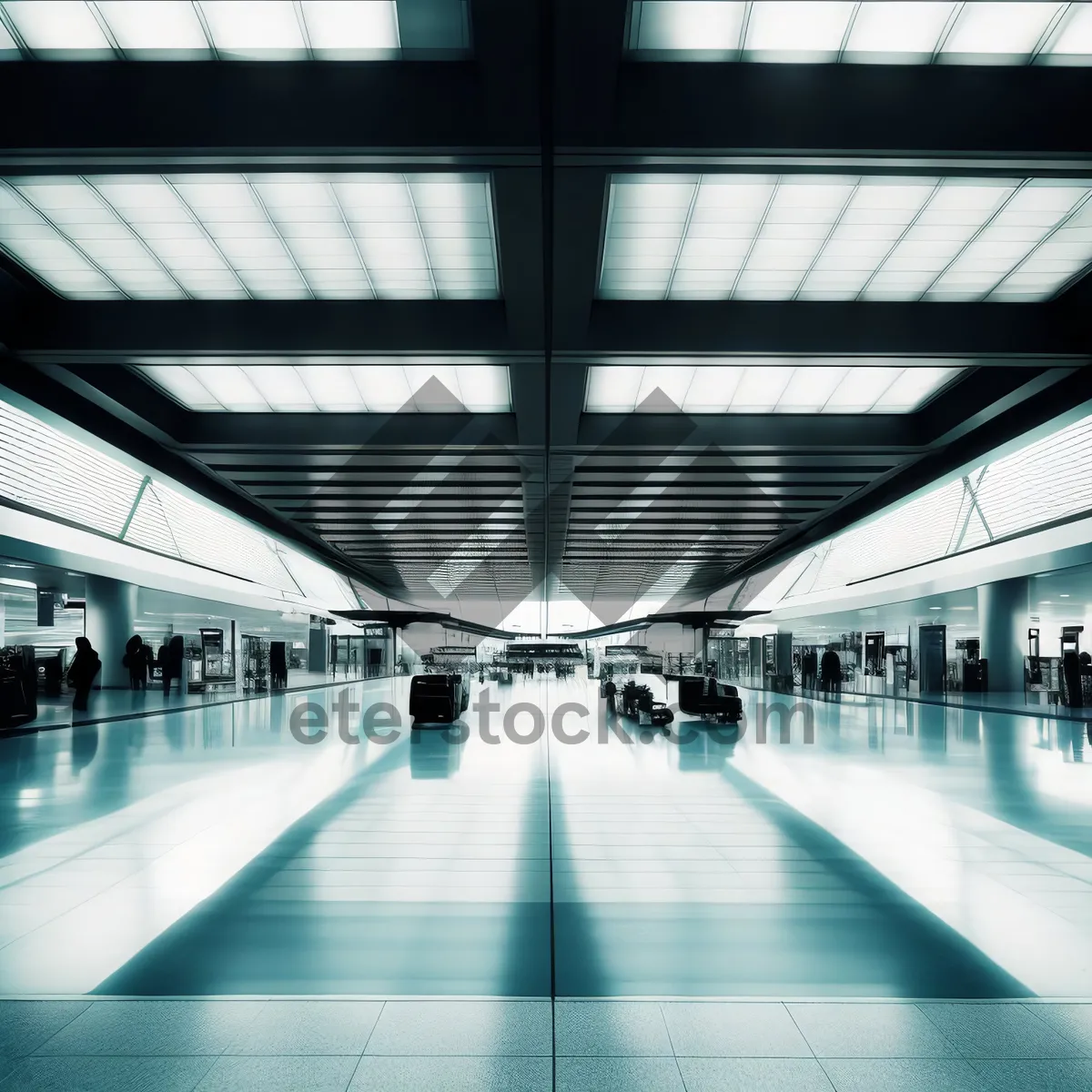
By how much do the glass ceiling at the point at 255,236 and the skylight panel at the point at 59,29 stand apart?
4.83ft

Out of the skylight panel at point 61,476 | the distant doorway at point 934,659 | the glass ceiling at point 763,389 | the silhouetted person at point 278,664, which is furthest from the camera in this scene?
the silhouetted person at point 278,664

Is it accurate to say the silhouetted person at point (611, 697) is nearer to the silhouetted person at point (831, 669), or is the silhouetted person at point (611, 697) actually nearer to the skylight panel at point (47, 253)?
the silhouetted person at point (831, 669)

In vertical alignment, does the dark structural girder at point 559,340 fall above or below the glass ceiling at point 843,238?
below

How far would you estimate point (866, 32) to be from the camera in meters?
6.80

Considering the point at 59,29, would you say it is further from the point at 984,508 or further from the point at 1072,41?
the point at 984,508

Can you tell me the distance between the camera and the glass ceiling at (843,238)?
8.66m

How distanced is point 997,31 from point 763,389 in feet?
29.9

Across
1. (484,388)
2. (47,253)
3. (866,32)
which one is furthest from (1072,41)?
(47,253)

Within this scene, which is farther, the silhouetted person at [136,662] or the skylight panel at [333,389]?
the silhouetted person at [136,662]

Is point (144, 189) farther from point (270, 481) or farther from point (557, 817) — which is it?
point (270, 481)

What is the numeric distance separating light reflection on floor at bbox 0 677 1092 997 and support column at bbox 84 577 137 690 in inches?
577

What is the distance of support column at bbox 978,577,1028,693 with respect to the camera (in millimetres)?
23641

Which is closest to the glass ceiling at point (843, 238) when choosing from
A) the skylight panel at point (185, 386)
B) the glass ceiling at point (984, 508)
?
the glass ceiling at point (984, 508)

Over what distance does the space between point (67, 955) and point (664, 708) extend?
13859 millimetres
